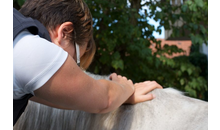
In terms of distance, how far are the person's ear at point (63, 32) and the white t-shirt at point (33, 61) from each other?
28 centimetres

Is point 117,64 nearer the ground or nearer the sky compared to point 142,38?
nearer the ground

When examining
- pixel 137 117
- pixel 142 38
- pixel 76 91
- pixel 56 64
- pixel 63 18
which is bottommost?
pixel 137 117

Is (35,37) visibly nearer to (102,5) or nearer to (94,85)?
(94,85)

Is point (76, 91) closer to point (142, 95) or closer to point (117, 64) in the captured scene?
point (142, 95)

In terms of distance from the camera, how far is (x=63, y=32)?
1.21 m

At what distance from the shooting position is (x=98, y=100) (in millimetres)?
1040

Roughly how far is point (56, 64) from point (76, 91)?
0.14 m

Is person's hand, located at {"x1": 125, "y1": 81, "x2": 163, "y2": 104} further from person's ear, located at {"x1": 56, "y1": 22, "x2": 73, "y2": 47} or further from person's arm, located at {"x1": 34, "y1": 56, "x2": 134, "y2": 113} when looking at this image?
person's ear, located at {"x1": 56, "y1": 22, "x2": 73, "y2": 47}

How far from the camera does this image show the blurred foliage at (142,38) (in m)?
3.74

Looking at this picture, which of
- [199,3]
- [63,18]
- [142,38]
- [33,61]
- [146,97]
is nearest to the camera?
[33,61]

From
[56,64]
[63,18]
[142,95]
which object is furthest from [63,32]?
[142,95]

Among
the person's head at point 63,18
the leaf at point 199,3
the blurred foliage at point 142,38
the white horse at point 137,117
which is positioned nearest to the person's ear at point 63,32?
the person's head at point 63,18

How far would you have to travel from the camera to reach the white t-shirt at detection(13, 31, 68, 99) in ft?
2.84
